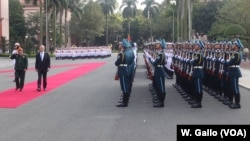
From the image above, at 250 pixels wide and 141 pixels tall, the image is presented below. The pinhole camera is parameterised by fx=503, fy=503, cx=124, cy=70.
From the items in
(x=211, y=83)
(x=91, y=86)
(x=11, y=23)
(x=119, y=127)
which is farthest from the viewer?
(x=11, y=23)

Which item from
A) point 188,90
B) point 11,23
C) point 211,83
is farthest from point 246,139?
point 11,23

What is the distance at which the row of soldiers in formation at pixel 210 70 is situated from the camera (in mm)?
13711

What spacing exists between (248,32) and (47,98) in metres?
33.6

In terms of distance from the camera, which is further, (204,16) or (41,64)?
(204,16)

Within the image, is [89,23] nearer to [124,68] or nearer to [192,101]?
[192,101]

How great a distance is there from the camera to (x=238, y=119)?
11.7 metres

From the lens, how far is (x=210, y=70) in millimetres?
16719

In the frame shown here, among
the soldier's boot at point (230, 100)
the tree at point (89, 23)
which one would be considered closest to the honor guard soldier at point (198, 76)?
the soldier's boot at point (230, 100)

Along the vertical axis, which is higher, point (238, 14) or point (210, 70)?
point (238, 14)

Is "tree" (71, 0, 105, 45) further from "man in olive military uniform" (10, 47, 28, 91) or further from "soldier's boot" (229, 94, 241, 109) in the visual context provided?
"soldier's boot" (229, 94, 241, 109)

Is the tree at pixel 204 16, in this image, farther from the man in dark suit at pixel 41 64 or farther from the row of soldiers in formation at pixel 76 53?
the man in dark suit at pixel 41 64

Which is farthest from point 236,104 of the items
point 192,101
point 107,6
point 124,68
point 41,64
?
point 107,6

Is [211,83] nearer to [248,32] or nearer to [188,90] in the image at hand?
[188,90]

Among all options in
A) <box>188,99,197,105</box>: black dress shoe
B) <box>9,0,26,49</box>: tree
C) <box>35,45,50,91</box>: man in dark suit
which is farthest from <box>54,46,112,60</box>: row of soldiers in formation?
<box>188,99,197,105</box>: black dress shoe
